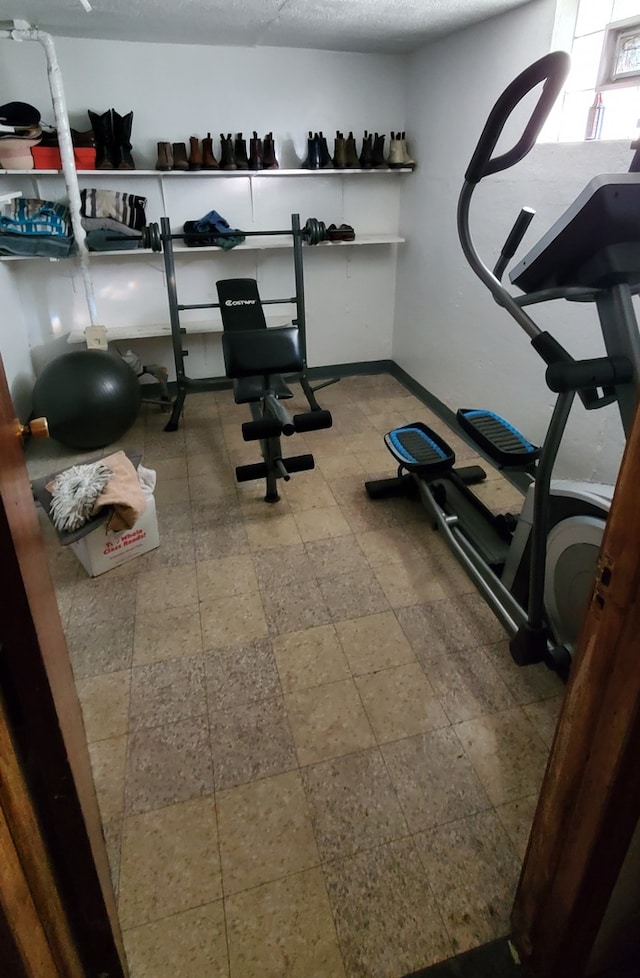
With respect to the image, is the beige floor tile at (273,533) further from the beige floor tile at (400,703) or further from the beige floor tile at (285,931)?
the beige floor tile at (285,931)

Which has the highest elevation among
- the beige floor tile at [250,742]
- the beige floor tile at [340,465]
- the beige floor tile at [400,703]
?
the beige floor tile at [340,465]

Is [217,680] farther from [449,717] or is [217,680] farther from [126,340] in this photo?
[126,340]

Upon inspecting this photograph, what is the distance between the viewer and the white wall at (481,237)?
8.01 feet

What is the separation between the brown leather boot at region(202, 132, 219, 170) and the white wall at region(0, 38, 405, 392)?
0.58 feet

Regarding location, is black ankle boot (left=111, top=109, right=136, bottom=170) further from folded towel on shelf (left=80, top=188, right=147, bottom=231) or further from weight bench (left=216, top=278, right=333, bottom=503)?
weight bench (left=216, top=278, right=333, bottom=503)

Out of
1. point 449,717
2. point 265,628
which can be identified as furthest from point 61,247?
point 449,717

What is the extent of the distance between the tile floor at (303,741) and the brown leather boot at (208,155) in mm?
2261

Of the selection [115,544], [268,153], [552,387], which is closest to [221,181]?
[268,153]

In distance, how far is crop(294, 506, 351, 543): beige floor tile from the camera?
2625 mm

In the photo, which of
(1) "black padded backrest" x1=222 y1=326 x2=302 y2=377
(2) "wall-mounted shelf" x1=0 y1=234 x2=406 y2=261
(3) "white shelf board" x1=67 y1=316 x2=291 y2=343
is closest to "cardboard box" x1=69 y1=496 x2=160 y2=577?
(1) "black padded backrest" x1=222 y1=326 x2=302 y2=377

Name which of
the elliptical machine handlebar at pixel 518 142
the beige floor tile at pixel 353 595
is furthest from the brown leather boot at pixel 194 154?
the beige floor tile at pixel 353 595

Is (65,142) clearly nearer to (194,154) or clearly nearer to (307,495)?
(194,154)

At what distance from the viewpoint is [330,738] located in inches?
65.6

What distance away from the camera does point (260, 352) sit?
281 cm
